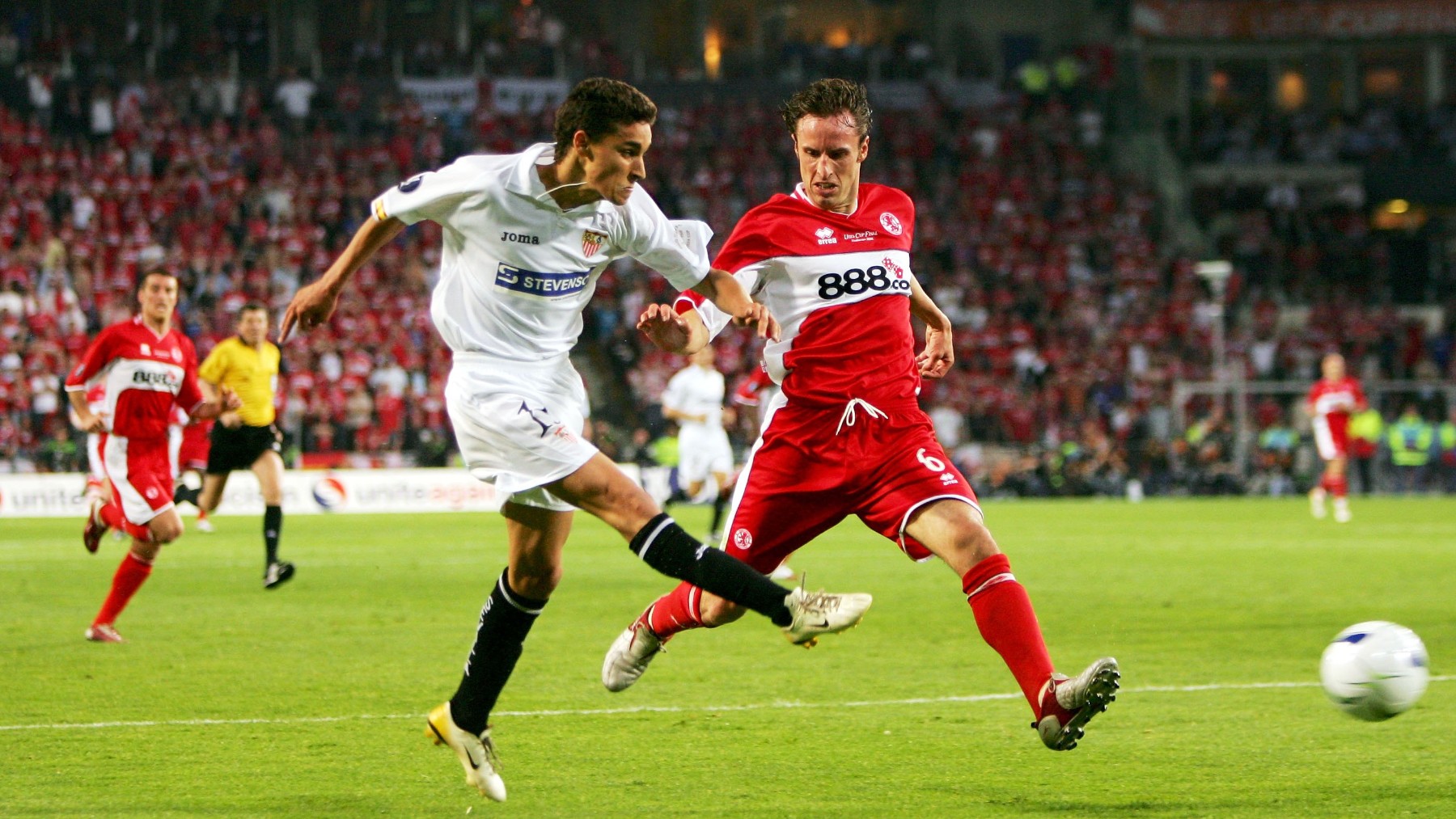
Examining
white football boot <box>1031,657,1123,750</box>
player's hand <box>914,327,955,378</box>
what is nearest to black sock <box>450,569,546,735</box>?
white football boot <box>1031,657,1123,750</box>

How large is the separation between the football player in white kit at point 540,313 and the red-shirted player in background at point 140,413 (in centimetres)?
523

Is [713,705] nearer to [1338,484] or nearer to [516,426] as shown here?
[516,426]

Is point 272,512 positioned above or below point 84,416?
below

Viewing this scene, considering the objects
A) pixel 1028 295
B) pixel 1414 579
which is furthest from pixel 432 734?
pixel 1028 295

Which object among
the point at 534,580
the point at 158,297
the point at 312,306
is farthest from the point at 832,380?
the point at 158,297

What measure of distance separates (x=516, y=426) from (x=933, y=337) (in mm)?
2154

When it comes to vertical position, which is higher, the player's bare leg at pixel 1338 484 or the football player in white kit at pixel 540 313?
the football player in white kit at pixel 540 313

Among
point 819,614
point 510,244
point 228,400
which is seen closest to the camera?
point 819,614

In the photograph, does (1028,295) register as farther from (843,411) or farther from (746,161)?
(843,411)

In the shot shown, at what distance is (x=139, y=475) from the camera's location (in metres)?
10.6

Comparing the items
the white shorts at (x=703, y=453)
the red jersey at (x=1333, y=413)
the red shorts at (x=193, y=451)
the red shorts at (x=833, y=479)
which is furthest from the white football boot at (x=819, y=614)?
the red jersey at (x=1333, y=413)

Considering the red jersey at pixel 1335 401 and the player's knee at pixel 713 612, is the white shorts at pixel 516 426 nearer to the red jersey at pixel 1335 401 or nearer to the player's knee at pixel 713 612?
the player's knee at pixel 713 612

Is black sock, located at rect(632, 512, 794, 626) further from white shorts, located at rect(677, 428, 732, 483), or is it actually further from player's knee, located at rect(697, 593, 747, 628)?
white shorts, located at rect(677, 428, 732, 483)

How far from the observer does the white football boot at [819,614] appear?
17.2 feet
